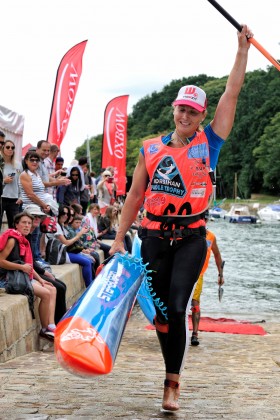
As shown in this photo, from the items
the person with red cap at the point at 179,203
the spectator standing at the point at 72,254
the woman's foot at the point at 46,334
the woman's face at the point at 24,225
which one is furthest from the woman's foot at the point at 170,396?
the spectator standing at the point at 72,254

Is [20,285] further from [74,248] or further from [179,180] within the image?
[74,248]

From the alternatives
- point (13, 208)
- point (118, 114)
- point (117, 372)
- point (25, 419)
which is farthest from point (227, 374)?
point (118, 114)

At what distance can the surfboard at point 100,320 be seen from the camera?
4520mm

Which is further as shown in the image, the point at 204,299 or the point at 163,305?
the point at 204,299

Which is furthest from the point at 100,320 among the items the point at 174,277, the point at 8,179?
the point at 8,179

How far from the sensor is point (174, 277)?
521 cm

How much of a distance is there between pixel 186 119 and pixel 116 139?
2174cm

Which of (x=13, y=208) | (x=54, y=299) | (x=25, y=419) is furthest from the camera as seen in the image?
(x=13, y=208)

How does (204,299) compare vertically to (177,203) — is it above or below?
below

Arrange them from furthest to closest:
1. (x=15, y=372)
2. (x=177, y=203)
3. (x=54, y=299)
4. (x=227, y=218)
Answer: (x=227, y=218) → (x=54, y=299) → (x=15, y=372) → (x=177, y=203)

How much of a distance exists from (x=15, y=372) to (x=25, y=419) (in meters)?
1.60

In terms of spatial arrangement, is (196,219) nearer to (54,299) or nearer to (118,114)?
(54,299)

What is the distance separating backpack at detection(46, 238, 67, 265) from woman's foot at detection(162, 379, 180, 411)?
6540 millimetres

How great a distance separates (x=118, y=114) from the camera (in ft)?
92.1
